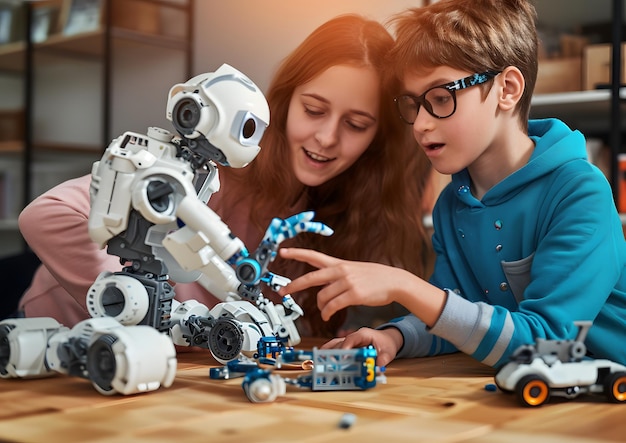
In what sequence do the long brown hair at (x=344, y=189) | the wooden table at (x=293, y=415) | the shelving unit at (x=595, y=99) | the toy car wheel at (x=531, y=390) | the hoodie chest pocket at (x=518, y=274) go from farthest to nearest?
the shelving unit at (x=595, y=99) → the long brown hair at (x=344, y=189) → the hoodie chest pocket at (x=518, y=274) → the toy car wheel at (x=531, y=390) → the wooden table at (x=293, y=415)

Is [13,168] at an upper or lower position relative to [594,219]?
upper

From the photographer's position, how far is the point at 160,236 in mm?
840

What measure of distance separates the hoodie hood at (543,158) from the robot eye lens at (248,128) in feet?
1.37

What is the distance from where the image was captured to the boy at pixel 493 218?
885 millimetres

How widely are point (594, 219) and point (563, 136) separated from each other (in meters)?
0.20

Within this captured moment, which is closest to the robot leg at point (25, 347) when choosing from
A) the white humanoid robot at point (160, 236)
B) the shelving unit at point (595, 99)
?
the white humanoid robot at point (160, 236)

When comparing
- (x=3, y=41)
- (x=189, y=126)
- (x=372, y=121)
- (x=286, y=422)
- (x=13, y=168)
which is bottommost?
(x=286, y=422)

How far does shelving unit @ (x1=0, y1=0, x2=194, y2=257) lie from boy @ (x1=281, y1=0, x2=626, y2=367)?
2209mm

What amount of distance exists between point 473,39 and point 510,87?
10cm

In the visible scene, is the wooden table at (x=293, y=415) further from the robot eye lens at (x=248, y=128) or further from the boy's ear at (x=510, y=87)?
the boy's ear at (x=510, y=87)

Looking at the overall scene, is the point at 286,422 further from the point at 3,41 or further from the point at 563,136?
the point at 3,41

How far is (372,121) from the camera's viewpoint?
1305 millimetres

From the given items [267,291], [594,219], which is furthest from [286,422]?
[267,291]

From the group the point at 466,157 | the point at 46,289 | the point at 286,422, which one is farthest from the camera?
the point at 46,289
